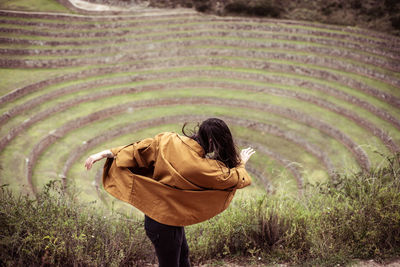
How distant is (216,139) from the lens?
2934mm

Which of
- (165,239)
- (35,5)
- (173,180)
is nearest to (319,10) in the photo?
(35,5)

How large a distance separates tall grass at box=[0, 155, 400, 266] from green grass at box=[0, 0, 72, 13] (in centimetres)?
1680

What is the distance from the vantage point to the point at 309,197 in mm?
6145

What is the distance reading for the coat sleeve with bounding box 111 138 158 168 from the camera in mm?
3080

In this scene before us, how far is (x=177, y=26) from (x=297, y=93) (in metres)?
9.31

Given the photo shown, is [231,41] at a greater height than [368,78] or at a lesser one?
greater

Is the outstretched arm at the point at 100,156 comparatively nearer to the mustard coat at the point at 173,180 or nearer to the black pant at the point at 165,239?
the mustard coat at the point at 173,180

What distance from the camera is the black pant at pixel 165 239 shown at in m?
3.09

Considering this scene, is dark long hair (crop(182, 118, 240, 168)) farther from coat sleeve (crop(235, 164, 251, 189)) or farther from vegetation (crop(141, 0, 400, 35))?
vegetation (crop(141, 0, 400, 35))

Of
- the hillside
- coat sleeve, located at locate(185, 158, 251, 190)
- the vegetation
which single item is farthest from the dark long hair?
the vegetation

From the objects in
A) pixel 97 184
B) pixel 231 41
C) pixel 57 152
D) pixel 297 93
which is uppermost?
pixel 231 41

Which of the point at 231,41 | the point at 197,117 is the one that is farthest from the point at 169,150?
the point at 231,41

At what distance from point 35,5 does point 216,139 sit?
20.3 m

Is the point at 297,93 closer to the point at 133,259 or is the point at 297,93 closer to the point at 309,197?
the point at 309,197
